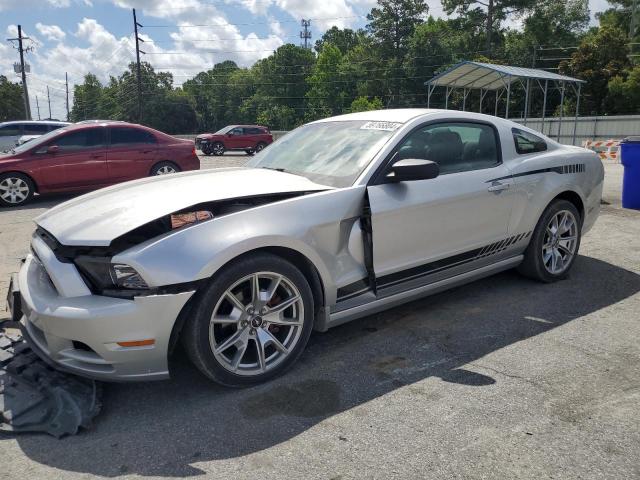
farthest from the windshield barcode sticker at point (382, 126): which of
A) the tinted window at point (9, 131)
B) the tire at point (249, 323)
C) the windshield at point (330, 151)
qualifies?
the tinted window at point (9, 131)

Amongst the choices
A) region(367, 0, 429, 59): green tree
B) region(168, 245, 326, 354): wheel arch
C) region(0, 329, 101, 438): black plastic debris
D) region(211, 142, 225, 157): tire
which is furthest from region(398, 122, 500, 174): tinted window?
region(367, 0, 429, 59): green tree

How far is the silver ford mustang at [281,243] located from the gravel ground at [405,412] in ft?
0.89

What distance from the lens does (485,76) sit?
74.5ft

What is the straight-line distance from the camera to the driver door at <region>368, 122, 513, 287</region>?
352cm

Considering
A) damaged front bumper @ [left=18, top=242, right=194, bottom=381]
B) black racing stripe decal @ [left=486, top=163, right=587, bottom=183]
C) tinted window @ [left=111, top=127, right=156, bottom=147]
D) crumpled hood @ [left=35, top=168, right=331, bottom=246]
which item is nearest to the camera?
damaged front bumper @ [left=18, top=242, right=194, bottom=381]

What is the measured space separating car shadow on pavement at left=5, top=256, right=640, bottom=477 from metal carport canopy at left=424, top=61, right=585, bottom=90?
17179mm

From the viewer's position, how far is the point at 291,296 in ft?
10.4

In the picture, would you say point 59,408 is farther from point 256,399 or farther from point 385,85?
point 385,85

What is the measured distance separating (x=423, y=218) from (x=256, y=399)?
167 cm

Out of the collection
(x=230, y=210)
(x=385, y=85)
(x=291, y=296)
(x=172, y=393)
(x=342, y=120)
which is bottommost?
(x=172, y=393)

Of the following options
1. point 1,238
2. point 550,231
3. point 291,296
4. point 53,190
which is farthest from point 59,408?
point 53,190

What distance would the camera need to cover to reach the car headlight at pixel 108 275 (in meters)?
2.70

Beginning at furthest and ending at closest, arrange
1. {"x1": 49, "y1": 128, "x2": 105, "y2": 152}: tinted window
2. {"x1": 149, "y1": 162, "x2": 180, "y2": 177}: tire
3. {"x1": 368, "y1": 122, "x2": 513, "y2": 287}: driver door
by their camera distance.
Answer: {"x1": 149, "y1": 162, "x2": 180, "y2": 177}: tire
{"x1": 49, "y1": 128, "x2": 105, "y2": 152}: tinted window
{"x1": 368, "y1": 122, "x2": 513, "y2": 287}: driver door

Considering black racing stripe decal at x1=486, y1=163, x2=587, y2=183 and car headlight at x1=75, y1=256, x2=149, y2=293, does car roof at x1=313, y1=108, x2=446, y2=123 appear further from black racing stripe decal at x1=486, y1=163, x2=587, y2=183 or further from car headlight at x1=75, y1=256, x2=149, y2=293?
car headlight at x1=75, y1=256, x2=149, y2=293
